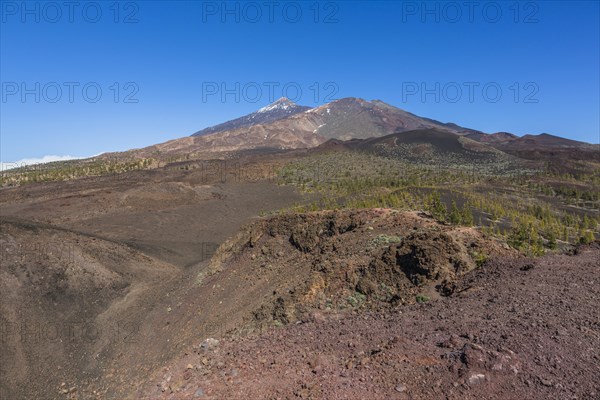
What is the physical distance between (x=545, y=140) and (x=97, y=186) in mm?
111091

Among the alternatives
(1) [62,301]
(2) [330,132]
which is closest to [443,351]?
(1) [62,301]

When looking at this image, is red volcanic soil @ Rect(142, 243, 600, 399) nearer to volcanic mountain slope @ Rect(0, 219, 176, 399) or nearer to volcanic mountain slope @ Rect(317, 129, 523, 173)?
volcanic mountain slope @ Rect(0, 219, 176, 399)

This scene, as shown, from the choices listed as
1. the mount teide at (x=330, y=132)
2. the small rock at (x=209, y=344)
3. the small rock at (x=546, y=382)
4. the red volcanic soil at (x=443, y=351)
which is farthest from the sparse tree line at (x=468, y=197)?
the mount teide at (x=330, y=132)

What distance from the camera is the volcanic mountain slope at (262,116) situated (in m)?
174

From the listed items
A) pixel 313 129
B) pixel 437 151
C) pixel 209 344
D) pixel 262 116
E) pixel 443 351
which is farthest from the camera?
pixel 262 116

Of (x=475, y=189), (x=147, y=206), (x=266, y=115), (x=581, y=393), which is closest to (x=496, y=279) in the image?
(x=581, y=393)

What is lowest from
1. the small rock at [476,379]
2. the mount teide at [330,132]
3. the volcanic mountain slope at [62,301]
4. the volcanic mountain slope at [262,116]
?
the volcanic mountain slope at [62,301]

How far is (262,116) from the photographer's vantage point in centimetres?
18400

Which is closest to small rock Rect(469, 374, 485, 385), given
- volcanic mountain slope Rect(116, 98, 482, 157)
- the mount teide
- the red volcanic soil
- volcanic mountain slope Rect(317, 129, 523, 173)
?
the red volcanic soil

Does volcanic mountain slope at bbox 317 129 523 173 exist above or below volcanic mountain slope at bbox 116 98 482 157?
below

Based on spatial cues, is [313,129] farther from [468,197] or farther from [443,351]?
[443,351]

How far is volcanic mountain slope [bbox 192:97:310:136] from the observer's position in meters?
174

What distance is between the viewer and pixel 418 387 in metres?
4.81

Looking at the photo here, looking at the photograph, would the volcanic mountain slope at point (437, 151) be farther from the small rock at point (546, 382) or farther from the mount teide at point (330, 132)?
the small rock at point (546, 382)
